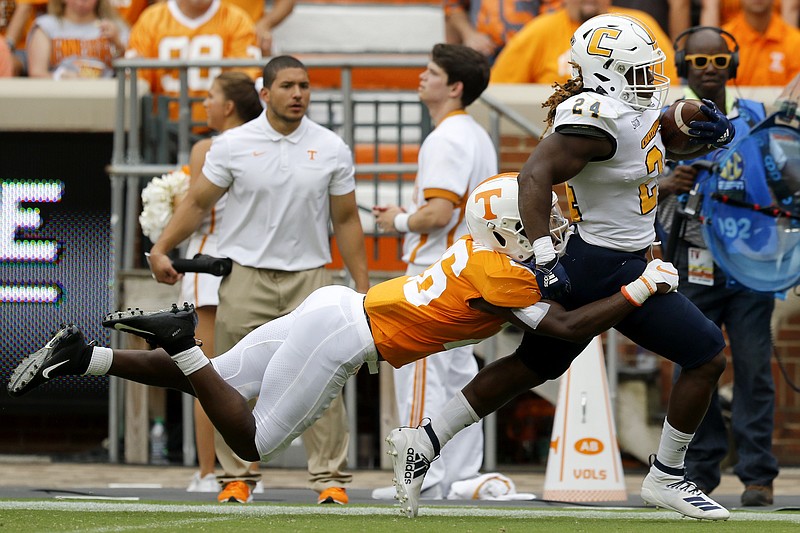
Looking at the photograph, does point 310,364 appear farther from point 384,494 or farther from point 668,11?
point 668,11

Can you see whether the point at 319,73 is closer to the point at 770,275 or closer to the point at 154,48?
the point at 154,48

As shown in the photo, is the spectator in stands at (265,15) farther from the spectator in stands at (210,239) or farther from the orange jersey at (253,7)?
the spectator in stands at (210,239)

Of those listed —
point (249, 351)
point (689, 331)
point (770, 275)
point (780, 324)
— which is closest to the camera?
point (689, 331)

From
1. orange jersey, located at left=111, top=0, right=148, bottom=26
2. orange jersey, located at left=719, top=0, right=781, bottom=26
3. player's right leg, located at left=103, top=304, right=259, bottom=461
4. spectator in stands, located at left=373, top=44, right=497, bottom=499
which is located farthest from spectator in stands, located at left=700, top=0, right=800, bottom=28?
player's right leg, located at left=103, top=304, right=259, bottom=461

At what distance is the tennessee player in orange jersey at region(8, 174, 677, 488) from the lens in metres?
5.52

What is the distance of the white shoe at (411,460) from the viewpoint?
224 inches

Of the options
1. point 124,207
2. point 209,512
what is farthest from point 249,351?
point 124,207

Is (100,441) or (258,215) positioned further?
(100,441)

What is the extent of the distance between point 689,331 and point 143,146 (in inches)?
194

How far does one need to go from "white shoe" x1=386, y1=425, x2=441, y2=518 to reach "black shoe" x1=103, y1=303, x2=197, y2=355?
87cm

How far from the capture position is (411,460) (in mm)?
5785

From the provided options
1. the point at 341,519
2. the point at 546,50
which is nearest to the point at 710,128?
the point at 341,519

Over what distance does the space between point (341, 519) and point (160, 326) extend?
0.94m

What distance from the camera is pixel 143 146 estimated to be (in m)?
9.67
